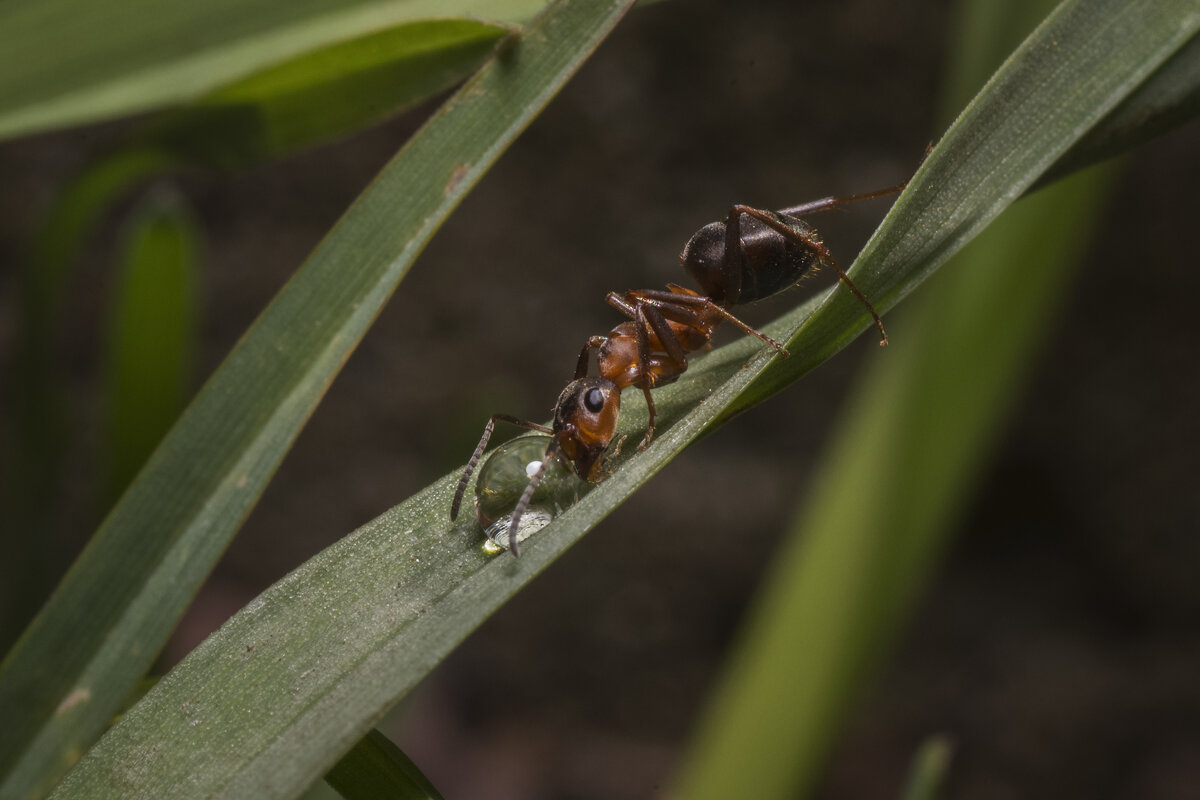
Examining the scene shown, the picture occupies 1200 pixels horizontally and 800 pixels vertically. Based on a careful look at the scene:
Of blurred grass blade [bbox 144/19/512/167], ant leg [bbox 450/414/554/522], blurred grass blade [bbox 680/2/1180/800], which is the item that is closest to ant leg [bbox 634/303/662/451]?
ant leg [bbox 450/414/554/522]

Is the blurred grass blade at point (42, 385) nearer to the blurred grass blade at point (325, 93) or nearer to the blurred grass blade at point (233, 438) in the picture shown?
the blurred grass blade at point (325, 93)

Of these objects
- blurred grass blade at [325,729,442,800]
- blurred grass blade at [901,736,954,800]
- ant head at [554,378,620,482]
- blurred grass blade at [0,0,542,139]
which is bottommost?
blurred grass blade at [901,736,954,800]

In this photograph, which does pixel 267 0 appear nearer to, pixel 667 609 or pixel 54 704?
pixel 54 704

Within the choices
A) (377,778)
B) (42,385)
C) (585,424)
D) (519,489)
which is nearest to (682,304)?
(585,424)

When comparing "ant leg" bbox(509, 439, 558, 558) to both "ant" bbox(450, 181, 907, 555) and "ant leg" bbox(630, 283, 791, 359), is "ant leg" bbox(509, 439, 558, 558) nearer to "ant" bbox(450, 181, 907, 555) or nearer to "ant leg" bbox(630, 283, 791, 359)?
"ant" bbox(450, 181, 907, 555)

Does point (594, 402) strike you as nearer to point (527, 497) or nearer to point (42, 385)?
point (527, 497)

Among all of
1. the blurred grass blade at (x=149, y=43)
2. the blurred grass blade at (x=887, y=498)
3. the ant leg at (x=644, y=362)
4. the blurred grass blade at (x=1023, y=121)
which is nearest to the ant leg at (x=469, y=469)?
the ant leg at (x=644, y=362)
